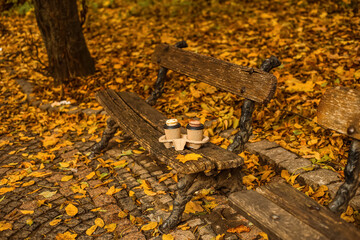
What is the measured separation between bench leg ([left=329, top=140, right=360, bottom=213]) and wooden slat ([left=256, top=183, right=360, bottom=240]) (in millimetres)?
183

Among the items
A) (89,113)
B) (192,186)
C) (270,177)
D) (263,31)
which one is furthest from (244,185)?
(263,31)

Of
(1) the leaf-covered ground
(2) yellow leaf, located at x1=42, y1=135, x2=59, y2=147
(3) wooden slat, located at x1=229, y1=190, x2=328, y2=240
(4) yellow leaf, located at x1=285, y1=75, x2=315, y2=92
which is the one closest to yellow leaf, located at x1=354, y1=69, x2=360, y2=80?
(1) the leaf-covered ground

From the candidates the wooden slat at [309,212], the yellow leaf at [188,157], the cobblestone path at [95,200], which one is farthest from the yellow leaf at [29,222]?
the wooden slat at [309,212]

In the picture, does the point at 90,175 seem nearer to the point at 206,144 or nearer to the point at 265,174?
the point at 206,144

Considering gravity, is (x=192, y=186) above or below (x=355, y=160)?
below

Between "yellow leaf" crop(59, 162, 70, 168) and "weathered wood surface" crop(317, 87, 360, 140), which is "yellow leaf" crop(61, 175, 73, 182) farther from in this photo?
"weathered wood surface" crop(317, 87, 360, 140)

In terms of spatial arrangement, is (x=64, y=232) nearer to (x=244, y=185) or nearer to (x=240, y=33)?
(x=244, y=185)

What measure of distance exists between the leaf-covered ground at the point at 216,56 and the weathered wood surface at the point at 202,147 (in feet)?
1.94

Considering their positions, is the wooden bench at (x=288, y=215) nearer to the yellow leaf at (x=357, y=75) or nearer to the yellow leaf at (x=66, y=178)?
the yellow leaf at (x=66, y=178)

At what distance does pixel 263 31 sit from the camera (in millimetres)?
5816

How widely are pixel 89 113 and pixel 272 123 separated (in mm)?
2371

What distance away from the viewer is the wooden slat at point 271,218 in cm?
166

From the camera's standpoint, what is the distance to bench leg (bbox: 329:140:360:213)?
1.95 m

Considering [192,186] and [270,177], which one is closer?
[192,186]
